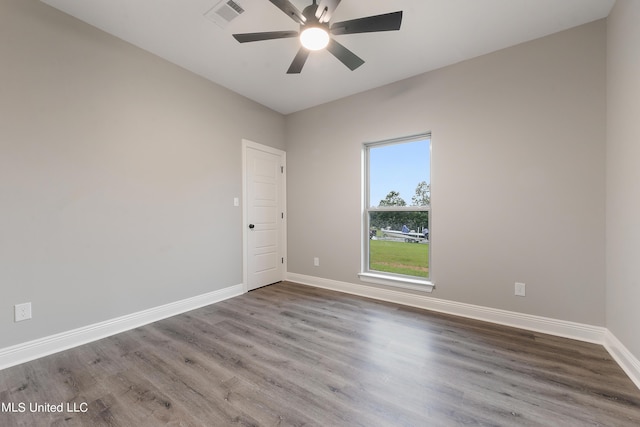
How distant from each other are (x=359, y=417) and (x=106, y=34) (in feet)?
12.1

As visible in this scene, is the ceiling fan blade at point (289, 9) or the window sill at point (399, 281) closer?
the ceiling fan blade at point (289, 9)

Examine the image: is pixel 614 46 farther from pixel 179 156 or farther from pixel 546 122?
pixel 179 156

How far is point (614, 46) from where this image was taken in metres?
2.04

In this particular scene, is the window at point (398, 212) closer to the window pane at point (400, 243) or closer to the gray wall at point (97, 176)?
the window pane at point (400, 243)

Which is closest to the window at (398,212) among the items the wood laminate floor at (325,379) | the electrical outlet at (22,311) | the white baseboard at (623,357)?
the wood laminate floor at (325,379)

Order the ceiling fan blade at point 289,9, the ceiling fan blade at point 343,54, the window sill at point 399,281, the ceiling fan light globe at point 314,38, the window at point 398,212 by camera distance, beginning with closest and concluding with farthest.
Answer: the ceiling fan blade at point 289,9 < the ceiling fan light globe at point 314,38 < the ceiling fan blade at point 343,54 < the window sill at point 399,281 < the window at point 398,212

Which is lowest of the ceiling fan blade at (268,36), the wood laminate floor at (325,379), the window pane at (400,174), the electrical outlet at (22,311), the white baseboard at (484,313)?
the wood laminate floor at (325,379)

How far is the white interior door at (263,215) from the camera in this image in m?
3.71

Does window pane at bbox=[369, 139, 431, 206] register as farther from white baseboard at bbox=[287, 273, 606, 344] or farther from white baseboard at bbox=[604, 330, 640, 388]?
white baseboard at bbox=[604, 330, 640, 388]

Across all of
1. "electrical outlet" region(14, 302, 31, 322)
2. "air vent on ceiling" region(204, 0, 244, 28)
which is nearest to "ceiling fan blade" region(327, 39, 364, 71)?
"air vent on ceiling" region(204, 0, 244, 28)

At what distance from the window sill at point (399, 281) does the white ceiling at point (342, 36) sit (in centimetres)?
250

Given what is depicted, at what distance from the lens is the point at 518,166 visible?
252 cm

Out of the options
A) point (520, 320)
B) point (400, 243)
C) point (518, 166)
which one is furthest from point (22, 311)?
point (518, 166)

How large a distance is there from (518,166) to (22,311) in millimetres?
4422
